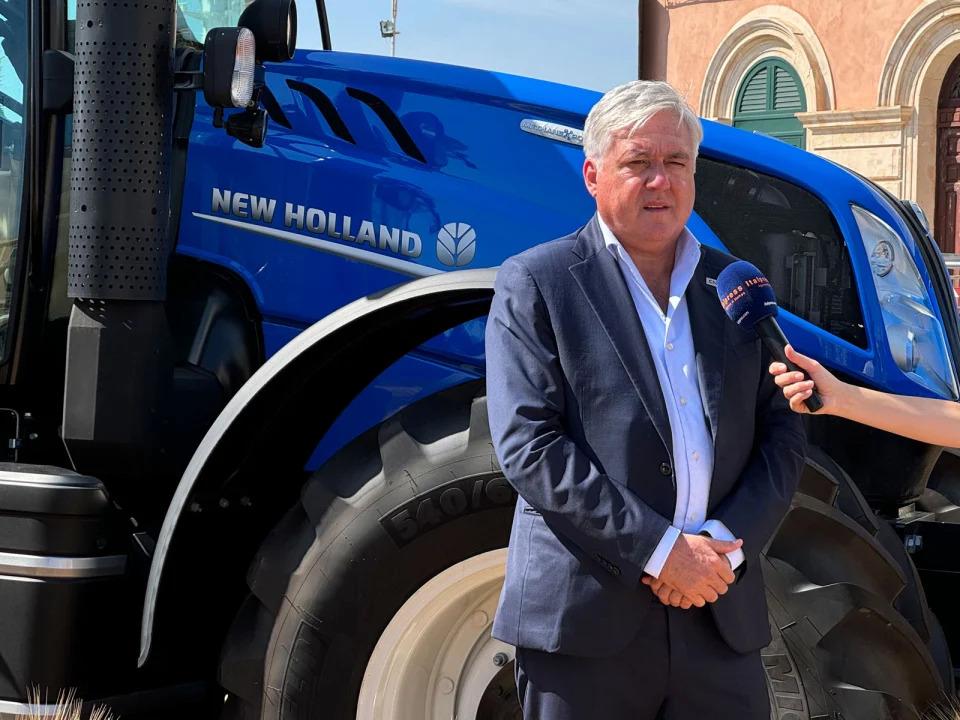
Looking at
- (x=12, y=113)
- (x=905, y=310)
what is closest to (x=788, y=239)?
(x=905, y=310)

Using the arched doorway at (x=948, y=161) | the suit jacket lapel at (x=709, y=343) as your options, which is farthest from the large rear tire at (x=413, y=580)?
the arched doorway at (x=948, y=161)

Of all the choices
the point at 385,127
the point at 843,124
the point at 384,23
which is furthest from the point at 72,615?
the point at 843,124

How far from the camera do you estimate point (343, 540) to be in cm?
277

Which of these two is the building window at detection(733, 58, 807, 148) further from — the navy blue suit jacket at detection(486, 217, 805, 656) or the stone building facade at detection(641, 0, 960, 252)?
the navy blue suit jacket at detection(486, 217, 805, 656)

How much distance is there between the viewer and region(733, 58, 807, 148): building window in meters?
18.4

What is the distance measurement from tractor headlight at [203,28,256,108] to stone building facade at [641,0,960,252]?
14399 mm

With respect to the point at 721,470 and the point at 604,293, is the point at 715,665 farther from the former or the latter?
the point at 604,293

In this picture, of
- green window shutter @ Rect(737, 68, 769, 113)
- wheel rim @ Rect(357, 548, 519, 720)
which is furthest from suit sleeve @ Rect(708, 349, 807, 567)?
green window shutter @ Rect(737, 68, 769, 113)

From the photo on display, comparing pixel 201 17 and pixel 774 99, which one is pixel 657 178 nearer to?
pixel 201 17

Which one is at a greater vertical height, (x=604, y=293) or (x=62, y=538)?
(x=604, y=293)

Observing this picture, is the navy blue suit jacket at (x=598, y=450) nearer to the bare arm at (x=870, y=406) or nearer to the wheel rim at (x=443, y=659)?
the bare arm at (x=870, y=406)

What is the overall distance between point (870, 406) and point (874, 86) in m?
16.1

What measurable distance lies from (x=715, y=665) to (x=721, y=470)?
302mm

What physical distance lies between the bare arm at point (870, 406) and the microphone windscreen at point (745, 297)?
77mm
